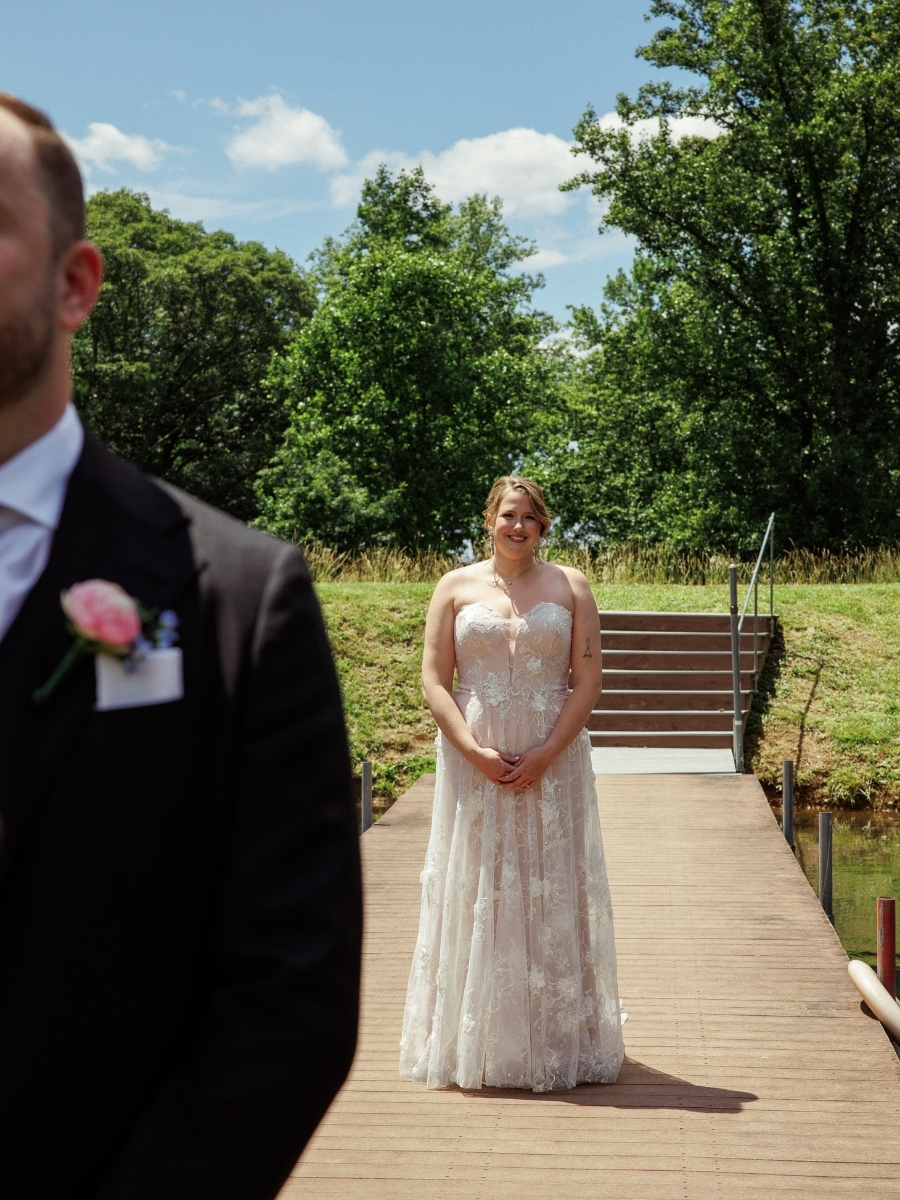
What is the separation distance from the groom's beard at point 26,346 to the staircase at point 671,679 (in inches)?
576

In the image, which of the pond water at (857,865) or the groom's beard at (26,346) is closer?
the groom's beard at (26,346)

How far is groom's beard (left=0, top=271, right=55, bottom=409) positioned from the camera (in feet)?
4.36

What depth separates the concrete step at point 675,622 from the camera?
59.7 ft

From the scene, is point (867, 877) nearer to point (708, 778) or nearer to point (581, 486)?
point (708, 778)

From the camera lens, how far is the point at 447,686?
556 centimetres

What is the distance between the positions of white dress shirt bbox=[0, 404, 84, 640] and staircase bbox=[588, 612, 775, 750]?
574 inches

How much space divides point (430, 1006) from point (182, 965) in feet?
14.3

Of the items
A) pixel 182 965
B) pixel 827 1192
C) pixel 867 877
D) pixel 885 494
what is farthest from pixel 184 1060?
pixel 885 494

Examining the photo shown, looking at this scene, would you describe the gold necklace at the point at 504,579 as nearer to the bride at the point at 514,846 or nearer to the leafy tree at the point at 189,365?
the bride at the point at 514,846

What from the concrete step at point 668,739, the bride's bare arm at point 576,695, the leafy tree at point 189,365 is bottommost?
the concrete step at point 668,739

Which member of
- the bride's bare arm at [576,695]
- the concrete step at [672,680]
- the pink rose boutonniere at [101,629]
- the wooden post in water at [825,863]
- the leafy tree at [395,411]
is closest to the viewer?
the pink rose boutonniere at [101,629]

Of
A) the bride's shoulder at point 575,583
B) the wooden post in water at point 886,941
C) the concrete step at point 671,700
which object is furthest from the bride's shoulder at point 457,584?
the concrete step at point 671,700

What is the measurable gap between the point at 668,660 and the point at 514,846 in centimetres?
1234

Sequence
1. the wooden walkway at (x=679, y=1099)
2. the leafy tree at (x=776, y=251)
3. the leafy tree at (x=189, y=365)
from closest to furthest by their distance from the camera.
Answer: the wooden walkway at (x=679, y=1099), the leafy tree at (x=776, y=251), the leafy tree at (x=189, y=365)
